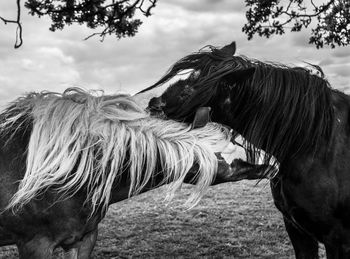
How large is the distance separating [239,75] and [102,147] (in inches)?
44.5

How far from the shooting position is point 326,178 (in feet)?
11.6

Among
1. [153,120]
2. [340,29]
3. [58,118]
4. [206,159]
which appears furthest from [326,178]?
[340,29]

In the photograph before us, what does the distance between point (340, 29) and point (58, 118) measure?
219 inches

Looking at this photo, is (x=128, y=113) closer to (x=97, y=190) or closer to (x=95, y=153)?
(x=95, y=153)

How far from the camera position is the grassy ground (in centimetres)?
608

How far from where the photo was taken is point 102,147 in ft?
10.7

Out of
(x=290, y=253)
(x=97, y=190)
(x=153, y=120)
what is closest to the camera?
(x=97, y=190)

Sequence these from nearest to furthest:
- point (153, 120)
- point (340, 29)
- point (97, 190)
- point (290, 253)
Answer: point (97, 190) < point (153, 120) < point (290, 253) < point (340, 29)

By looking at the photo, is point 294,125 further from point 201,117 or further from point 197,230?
point 197,230

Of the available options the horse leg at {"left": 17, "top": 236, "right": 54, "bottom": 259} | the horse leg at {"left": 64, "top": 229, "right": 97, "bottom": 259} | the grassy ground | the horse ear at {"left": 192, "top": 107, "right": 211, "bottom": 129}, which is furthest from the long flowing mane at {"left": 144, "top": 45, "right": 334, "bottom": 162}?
the grassy ground

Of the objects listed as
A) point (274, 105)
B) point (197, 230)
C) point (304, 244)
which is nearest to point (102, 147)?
point (274, 105)

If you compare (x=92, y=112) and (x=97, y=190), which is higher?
(x=92, y=112)

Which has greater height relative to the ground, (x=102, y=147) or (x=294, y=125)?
(x=294, y=125)

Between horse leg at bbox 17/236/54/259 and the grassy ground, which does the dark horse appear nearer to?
horse leg at bbox 17/236/54/259
